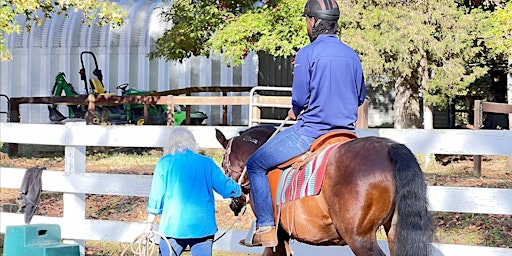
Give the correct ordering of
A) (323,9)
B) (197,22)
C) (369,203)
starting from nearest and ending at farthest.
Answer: (369,203) < (323,9) < (197,22)

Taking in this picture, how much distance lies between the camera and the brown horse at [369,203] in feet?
17.5

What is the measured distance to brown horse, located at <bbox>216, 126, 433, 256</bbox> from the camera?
5.32 m

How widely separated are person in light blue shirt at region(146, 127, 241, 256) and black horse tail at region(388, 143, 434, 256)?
1.55 m

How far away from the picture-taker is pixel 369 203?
5.45m

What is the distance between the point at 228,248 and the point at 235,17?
Result: 467 inches

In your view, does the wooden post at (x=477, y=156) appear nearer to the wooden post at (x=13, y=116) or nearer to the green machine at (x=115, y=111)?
the green machine at (x=115, y=111)

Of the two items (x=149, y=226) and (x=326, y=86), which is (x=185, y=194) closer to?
(x=149, y=226)

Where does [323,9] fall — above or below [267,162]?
above

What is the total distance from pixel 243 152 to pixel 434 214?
459 centimetres

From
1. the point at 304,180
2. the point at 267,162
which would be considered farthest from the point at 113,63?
the point at 304,180

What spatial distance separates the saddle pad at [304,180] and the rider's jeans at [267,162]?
101mm

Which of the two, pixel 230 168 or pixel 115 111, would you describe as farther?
pixel 115 111

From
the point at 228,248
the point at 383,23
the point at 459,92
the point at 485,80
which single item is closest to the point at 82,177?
the point at 228,248

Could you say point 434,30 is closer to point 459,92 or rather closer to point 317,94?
point 459,92
